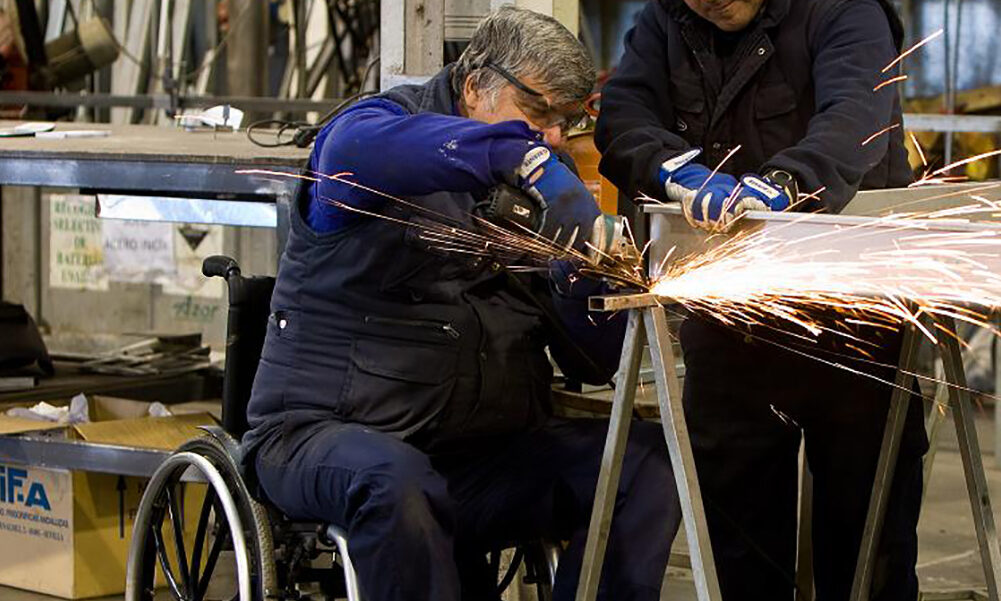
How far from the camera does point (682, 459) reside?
3.13m

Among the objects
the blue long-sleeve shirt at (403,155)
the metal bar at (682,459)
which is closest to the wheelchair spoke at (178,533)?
the blue long-sleeve shirt at (403,155)

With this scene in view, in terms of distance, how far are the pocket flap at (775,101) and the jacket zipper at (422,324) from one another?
2.86 feet

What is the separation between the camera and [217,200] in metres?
4.63

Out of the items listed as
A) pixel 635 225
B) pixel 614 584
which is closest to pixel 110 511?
pixel 635 225

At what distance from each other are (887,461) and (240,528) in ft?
4.51

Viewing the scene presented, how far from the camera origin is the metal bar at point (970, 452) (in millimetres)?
3648

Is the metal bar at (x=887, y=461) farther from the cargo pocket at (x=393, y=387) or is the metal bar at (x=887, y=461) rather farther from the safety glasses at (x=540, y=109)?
the cargo pocket at (x=393, y=387)

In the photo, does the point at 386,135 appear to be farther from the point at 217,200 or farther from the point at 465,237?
the point at 217,200

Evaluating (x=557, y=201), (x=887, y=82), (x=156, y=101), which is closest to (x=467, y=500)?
(x=557, y=201)

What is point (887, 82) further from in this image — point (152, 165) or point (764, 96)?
point (152, 165)

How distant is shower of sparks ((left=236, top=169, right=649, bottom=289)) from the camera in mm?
3168

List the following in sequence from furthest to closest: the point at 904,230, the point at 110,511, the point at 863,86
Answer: the point at 110,511 < the point at 863,86 < the point at 904,230

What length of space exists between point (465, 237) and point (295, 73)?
6.94 meters

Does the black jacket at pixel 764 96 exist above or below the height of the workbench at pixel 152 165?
above
